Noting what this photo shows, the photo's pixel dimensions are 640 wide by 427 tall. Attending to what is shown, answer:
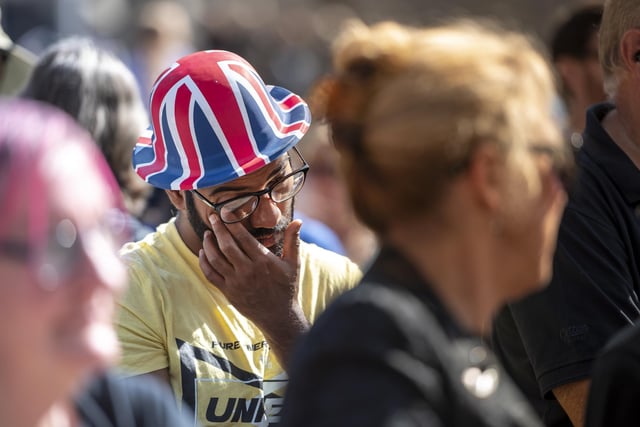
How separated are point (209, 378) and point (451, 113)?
1342 millimetres

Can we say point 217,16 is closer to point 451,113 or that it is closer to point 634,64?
point 634,64

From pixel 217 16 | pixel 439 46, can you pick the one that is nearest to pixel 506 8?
pixel 217 16

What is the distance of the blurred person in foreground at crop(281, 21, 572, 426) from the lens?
1.76m

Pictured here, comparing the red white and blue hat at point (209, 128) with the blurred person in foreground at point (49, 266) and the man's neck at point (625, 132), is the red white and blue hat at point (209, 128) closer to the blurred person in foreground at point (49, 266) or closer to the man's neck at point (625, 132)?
the man's neck at point (625, 132)

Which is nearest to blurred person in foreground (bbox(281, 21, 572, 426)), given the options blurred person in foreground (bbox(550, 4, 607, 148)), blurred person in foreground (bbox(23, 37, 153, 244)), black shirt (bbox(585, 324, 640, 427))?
black shirt (bbox(585, 324, 640, 427))

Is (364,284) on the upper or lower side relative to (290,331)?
upper

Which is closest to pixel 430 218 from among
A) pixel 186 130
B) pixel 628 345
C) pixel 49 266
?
pixel 628 345

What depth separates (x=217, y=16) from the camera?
16.6 metres

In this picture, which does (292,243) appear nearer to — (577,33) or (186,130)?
(186,130)

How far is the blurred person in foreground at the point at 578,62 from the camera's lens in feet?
16.6

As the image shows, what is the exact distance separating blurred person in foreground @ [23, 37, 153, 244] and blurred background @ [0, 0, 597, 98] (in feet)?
19.5

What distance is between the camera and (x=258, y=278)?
3012mm

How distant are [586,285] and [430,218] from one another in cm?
124

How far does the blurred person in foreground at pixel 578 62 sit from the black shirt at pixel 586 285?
1.93 m
